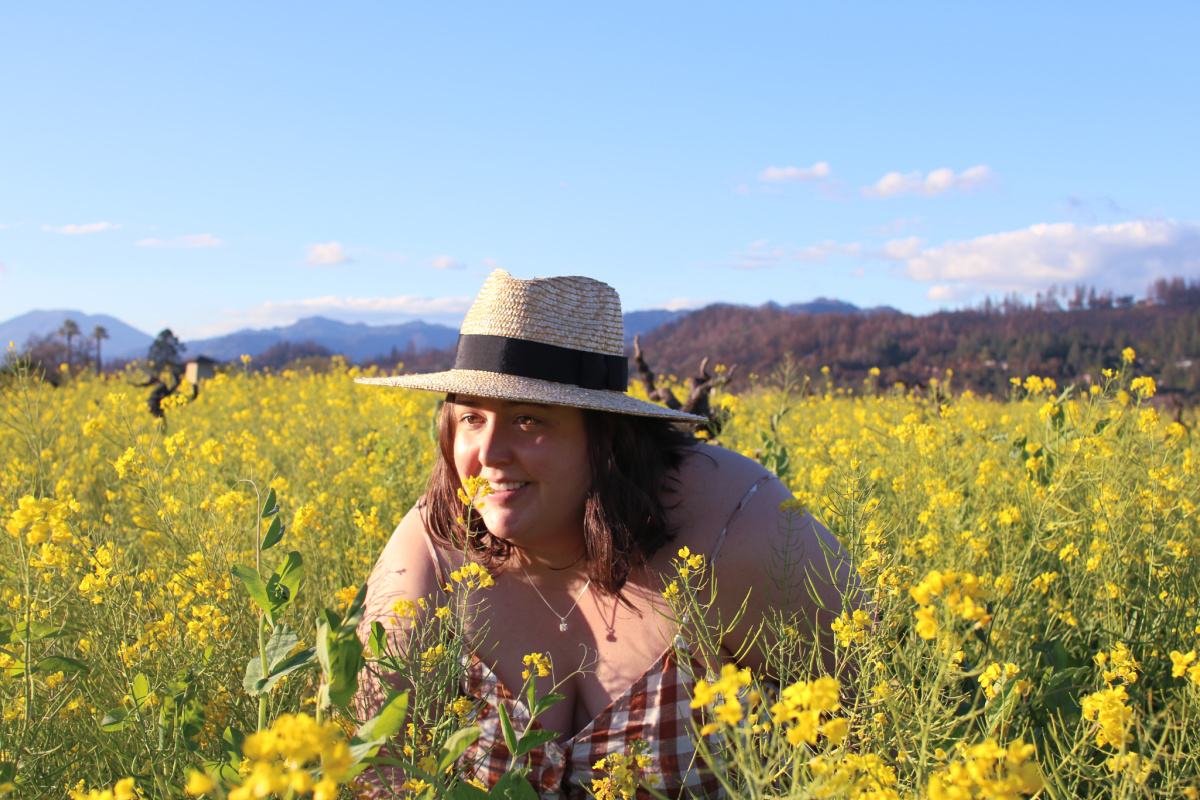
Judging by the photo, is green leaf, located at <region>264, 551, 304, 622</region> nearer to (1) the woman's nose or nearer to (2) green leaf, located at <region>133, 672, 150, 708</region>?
(2) green leaf, located at <region>133, 672, 150, 708</region>

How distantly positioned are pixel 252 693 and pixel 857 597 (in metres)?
1.12

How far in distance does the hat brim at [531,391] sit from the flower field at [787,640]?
37cm

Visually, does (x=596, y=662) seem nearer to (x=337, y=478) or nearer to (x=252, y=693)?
(x=252, y=693)

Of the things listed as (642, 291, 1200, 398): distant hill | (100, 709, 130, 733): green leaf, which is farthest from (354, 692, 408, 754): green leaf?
(642, 291, 1200, 398): distant hill

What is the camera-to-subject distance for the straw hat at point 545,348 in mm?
1484

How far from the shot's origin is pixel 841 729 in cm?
63

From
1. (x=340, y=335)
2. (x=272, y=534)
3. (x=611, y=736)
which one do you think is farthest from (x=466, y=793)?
(x=340, y=335)

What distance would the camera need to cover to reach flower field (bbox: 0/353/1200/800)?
74 centimetres

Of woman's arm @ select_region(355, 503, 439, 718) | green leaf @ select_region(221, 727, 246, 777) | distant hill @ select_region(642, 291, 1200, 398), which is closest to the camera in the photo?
green leaf @ select_region(221, 727, 246, 777)

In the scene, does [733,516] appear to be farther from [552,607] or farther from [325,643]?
[325,643]

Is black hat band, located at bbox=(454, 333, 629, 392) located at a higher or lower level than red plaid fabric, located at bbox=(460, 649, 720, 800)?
higher

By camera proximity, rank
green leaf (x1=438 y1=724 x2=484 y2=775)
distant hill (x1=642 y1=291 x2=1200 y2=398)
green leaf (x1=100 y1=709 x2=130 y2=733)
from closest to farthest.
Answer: green leaf (x1=438 y1=724 x2=484 y2=775) → green leaf (x1=100 y1=709 x2=130 y2=733) → distant hill (x1=642 y1=291 x2=1200 y2=398)

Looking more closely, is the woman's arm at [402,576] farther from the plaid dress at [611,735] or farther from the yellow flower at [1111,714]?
the yellow flower at [1111,714]

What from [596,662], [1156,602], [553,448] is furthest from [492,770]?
[1156,602]
